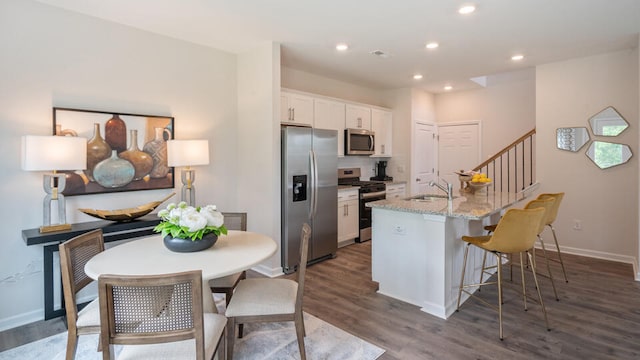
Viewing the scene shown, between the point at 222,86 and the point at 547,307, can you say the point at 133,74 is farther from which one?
the point at 547,307

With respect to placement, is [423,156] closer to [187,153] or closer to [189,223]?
[187,153]

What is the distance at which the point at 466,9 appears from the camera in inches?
117

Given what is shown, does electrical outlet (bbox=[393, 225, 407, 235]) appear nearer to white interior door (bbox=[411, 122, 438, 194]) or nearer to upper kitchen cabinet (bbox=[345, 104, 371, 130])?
upper kitchen cabinet (bbox=[345, 104, 371, 130])

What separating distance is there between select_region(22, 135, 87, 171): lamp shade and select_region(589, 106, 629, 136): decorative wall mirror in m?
5.66

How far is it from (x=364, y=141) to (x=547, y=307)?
3.48m

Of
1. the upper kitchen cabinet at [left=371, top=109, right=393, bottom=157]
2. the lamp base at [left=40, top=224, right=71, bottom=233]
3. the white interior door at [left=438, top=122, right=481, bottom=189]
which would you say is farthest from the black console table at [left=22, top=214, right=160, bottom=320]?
the white interior door at [left=438, top=122, right=481, bottom=189]

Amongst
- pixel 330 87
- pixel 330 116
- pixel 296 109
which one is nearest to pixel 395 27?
pixel 296 109

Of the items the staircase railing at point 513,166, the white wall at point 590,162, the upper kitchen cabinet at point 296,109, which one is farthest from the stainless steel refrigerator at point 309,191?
the white wall at point 590,162

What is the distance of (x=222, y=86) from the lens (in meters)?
4.15

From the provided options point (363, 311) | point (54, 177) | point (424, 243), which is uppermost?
point (54, 177)

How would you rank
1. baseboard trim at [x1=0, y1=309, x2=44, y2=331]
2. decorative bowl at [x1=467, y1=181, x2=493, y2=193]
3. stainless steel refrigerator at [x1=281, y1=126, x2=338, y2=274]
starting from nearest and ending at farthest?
baseboard trim at [x1=0, y1=309, x2=44, y2=331]
decorative bowl at [x1=467, y1=181, x2=493, y2=193]
stainless steel refrigerator at [x1=281, y1=126, x2=338, y2=274]

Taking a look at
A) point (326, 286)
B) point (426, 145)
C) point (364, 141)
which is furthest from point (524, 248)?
point (426, 145)

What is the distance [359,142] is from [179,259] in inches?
161

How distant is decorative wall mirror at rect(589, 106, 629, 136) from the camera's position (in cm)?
424
